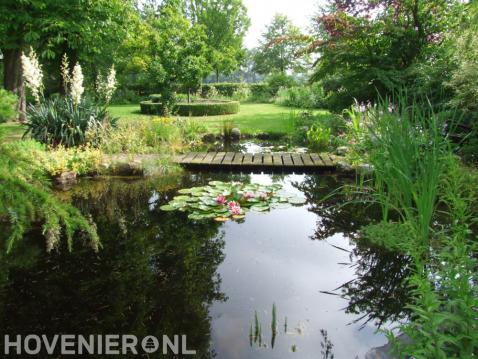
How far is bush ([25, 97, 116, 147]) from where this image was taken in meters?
7.20

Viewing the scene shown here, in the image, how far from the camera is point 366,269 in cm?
340

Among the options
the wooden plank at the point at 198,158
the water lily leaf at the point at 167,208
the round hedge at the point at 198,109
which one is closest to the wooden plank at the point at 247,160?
the wooden plank at the point at 198,158

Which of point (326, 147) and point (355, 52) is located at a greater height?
point (355, 52)

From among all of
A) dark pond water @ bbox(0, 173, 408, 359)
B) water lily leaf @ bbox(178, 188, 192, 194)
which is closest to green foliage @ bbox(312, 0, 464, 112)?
water lily leaf @ bbox(178, 188, 192, 194)

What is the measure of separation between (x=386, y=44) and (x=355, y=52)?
850 mm

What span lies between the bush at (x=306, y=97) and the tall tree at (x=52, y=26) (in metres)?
9.20

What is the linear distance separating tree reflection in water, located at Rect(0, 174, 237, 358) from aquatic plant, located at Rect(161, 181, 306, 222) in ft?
0.99

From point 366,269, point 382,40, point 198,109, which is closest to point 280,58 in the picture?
point 198,109

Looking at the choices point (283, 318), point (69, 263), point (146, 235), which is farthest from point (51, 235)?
point (283, 318)

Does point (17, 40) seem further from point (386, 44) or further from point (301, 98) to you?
point (301, 98)

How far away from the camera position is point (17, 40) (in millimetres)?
11750

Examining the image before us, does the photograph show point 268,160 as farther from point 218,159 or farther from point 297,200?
point 297,200

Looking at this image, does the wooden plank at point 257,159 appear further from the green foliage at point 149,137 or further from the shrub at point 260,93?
the shrub at point 260,93

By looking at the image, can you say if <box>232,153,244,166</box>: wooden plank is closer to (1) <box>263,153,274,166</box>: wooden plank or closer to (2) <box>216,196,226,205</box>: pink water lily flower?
(1) <box>263,153,274,166</box>: wooden plank
